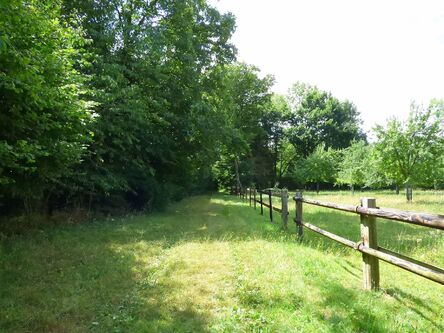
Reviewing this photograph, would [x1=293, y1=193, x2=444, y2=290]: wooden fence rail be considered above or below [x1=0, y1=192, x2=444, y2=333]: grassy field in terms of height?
above

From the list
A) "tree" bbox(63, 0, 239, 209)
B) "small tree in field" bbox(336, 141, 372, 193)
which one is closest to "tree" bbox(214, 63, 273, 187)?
"tree" bbox(63, 0, 239, 209)

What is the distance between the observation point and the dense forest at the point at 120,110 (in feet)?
20.4

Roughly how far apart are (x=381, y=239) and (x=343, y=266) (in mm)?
3644

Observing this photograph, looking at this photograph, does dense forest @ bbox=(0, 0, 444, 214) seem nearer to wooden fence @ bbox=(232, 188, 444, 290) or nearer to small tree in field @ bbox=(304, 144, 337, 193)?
wooden fence @ bbox=(232, 188, 444, 290)

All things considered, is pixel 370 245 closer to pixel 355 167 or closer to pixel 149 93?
pixel 149 93

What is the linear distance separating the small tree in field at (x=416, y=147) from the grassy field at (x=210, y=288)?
1647cm

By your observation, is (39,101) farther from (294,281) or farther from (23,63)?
(294,281)

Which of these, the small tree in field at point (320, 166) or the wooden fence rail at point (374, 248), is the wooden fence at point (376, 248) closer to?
the wooden fence rail at point (374, 248)

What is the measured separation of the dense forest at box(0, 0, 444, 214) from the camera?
6.21 metres

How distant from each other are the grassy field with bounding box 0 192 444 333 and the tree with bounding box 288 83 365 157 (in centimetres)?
4828

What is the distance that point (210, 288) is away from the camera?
5035mm

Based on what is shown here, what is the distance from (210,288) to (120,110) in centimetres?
903

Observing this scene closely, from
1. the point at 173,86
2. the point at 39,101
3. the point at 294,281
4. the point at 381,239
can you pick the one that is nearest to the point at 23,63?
the point at 39,101

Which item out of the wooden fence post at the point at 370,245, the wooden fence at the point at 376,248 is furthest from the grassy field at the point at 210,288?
the wooden fence at the point at 376,248
